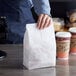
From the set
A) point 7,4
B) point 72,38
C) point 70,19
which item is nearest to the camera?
point 72,38

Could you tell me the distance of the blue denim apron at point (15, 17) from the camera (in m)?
1.82

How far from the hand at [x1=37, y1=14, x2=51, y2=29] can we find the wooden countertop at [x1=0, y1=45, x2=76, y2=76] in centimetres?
19

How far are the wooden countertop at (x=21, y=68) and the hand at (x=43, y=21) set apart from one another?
7.5 inches

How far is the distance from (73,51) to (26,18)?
0.48 metres

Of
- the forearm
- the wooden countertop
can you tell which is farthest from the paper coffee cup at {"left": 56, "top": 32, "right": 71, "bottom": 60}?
the forearm

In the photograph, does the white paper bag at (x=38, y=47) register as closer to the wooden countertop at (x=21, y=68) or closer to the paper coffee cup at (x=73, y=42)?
the wooden countertop at (x=21, y=68)

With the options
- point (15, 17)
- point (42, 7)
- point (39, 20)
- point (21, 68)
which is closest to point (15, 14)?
point (15, 17)

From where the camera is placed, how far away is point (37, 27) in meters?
1.29

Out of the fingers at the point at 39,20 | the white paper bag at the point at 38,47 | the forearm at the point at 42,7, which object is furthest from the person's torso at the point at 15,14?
the white paper bag at the point at 38,47

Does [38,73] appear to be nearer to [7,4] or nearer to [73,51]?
[73,51]

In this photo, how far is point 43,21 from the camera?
1374 mm

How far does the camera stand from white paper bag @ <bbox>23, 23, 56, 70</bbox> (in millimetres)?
1269

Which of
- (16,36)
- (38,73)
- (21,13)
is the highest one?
(21,13)

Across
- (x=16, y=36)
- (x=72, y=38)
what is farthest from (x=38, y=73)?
(x=16, y=36)
